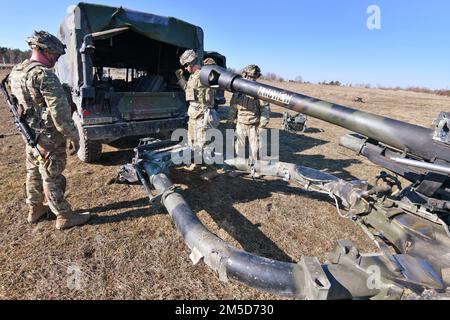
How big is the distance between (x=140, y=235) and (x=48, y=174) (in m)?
1.22

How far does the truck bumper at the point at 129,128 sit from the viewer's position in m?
4.97

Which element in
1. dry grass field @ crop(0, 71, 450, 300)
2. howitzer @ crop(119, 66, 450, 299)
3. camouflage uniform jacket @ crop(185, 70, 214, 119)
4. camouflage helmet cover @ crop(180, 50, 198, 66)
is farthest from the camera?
camouflage uniform jacket @ crop(185, 70, 214, 119)

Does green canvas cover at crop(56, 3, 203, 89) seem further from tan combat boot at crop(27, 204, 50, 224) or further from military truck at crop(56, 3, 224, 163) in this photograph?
tan combat boot at crop(27, 204, 50, 224)

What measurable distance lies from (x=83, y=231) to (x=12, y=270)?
0.78 m

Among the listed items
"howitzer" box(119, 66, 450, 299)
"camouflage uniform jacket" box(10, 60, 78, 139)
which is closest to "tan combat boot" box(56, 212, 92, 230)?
"camouflage uniform jacket" box(10, 60, 78, 139)

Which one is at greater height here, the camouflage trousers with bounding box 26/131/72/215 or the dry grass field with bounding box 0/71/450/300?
the camouflage trousers with bounding box 26/131/72/215

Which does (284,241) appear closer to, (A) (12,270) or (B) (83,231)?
(B) (83,231)

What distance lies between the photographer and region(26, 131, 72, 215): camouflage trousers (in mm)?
3250

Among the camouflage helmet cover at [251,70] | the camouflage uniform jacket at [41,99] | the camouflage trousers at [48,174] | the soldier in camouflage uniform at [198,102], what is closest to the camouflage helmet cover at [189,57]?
the soldier in camouflage uniform at [198,102]

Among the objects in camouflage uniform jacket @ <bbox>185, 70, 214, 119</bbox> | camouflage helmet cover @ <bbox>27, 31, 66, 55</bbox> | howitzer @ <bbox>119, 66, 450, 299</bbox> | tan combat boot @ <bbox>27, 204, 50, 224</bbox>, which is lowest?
tan combat boot @ <bbox>27, 204, 50, 224</bbox>

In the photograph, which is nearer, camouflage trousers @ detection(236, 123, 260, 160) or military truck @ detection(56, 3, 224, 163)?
military truck @ detection(56, 3, 224, 163)

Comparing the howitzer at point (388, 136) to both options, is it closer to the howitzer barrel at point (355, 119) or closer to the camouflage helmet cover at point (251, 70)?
the howitzer barrel at point (355, 119)

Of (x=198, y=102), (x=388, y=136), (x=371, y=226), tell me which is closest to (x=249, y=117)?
(x=198, y=102)

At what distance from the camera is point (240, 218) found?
3932mm
